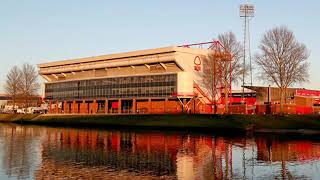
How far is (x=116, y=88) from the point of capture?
11981 cm

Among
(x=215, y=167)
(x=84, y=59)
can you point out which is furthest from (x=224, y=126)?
(x=84, y=59)

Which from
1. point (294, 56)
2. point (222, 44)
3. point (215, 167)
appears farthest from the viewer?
point (222, 44)

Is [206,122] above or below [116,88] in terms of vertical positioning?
below

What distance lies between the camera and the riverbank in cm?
7225

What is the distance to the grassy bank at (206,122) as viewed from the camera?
73625 mm

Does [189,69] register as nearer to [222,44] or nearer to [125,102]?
[222,44]

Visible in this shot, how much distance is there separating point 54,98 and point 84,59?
20.5 metres

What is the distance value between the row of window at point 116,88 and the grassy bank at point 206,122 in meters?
13.5

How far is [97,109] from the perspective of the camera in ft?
422

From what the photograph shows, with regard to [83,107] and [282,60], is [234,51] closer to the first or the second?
[282,60]

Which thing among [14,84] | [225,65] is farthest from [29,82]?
[225,65]

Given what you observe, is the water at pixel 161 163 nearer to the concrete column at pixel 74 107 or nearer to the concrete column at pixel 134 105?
the concrete column at pixel 134 105

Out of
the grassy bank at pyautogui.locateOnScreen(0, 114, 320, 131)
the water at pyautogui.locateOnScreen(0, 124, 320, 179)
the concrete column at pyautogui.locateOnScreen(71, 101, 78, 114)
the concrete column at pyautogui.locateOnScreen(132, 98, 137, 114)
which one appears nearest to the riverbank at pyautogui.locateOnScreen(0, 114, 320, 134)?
the grassy bank at pyautogui.locateOnScreen(0, 114, 320, 131)

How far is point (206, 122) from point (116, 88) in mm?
45267
